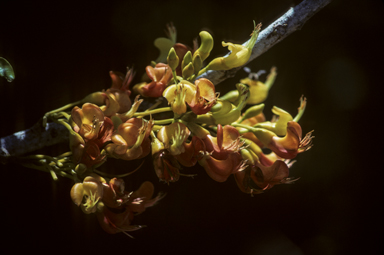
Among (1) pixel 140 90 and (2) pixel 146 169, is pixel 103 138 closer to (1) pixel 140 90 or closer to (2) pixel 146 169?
(1) pixel 140 90

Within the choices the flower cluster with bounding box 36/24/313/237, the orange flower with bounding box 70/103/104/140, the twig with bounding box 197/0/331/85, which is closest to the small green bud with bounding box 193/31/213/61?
the flower cluster with bounding box 36/24/313/237

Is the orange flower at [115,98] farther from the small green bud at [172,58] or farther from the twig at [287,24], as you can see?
the twig at [287,24]

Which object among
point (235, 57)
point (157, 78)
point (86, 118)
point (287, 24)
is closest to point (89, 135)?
point (86, 118)

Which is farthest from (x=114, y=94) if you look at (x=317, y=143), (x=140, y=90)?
(x=317, y=143)

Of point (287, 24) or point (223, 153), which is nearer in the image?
point (223, 153)

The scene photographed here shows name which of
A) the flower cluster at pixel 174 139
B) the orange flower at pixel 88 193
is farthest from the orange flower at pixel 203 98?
the orange flower at pixel 88 193

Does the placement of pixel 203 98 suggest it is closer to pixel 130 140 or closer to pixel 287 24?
pixel 130 140
